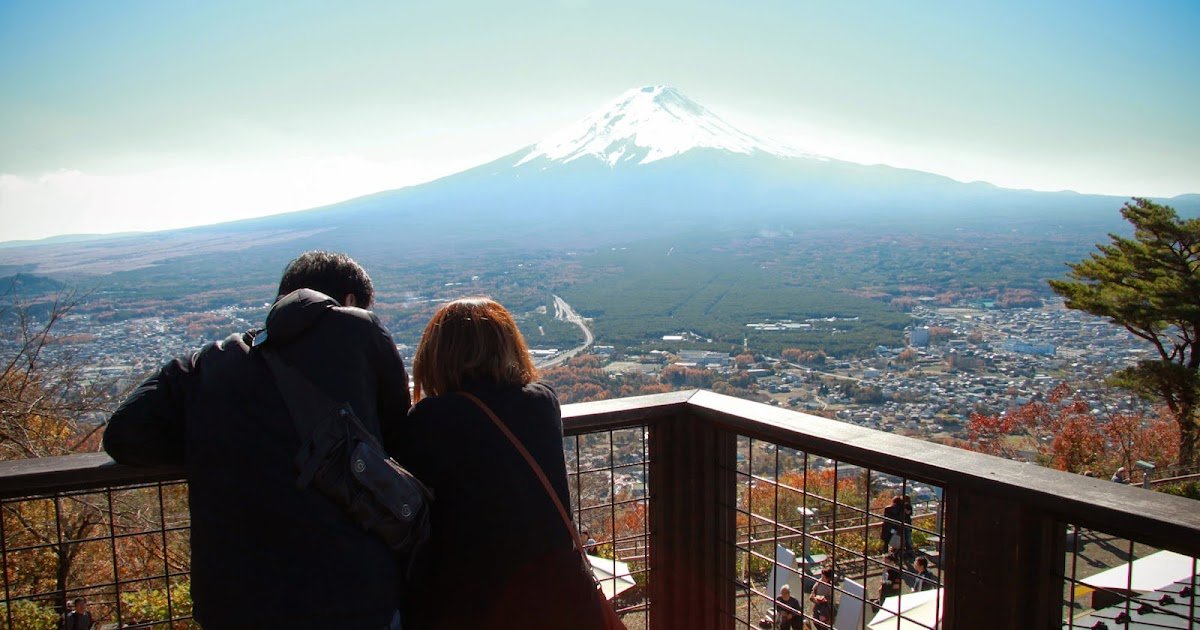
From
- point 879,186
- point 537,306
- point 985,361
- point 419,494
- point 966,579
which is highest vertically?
point 879,186

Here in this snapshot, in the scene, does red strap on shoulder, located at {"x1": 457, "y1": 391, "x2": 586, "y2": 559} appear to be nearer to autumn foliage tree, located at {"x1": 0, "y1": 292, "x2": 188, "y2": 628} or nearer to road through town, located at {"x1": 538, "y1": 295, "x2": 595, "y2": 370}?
autumn foliage tree, located at {"x1": 0, "y1": 292, "x2": 188, "y2": 628}

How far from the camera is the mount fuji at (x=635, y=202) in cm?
5872

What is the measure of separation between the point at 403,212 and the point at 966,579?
73709 mm

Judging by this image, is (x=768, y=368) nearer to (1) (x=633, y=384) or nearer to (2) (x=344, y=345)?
(1) (x=633, y=384)

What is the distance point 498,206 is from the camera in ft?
254

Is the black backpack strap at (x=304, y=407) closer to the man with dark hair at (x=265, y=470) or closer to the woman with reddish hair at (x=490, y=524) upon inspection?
the man with dark hair at (x=265, y=470)

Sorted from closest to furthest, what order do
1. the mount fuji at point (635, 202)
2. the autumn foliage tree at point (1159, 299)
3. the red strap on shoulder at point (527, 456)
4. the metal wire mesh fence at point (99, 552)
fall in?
the red strap on shoulder at point (527, 456) < the metal wire mesh fence at point (99, 552) < the autumn foliage tree at point (1159, 299) < the mount fuji at point (635, 202)

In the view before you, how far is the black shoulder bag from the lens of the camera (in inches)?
56.5

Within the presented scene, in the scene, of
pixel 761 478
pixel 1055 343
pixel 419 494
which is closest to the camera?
pixel 419 494

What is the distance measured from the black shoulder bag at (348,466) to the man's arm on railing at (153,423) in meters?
0.26

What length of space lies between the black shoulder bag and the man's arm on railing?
0.26 meters

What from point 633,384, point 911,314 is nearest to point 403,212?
point 911,314

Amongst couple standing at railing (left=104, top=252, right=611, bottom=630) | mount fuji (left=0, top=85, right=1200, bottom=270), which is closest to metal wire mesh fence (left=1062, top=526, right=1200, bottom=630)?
couple standing at railing (left=104, top=252, right=611, bottom=630)

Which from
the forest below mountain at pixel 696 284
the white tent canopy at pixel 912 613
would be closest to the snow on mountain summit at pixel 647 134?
the forest below mountain at pixel 696 284
